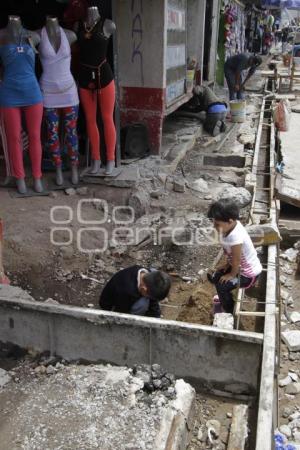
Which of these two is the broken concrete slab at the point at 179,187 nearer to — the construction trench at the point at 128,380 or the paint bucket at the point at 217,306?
the paint bucket at the point at 217,306

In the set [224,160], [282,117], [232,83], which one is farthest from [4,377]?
[232,83]

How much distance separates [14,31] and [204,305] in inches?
142

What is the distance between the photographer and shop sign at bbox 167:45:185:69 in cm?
877

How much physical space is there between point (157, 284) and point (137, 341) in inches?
18.1

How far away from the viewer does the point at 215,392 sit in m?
3.38

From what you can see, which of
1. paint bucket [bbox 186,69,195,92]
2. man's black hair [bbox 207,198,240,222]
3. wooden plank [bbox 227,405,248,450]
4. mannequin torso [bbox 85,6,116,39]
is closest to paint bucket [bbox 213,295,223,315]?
man's black hair [bbox 207,198,240,222]

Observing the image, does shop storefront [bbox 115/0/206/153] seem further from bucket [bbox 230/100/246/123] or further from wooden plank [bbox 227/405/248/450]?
wooden plank [bbox 227/405/248/450]

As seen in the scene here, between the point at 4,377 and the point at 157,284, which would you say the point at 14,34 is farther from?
the point at 4,377

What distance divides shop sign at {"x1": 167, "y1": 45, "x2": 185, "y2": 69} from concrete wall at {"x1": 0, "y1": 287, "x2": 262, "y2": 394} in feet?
21.3

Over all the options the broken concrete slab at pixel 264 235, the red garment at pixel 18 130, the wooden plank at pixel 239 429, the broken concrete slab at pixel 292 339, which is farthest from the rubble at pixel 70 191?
the wooden plank at pixel 239 429

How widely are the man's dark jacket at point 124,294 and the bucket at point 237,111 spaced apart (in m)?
8.63

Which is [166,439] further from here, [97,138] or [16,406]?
[97,138]

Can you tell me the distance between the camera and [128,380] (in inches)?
127

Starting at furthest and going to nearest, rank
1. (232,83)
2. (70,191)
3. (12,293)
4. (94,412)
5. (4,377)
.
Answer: (232,83)
(70,191)
(12,293)
(4,377)
(94,412)
